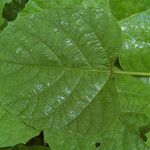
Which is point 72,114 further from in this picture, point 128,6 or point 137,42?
point 128,6

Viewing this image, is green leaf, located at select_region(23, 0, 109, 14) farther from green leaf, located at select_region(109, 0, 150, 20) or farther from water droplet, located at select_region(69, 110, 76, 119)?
water droplet, located at select_region(69, 110, 76, 119)

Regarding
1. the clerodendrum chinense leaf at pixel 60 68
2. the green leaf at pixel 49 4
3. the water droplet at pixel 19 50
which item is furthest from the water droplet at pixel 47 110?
the green leaf at pixel 49 4

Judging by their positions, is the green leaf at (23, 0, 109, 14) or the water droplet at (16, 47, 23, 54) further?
the green leaf at (23, 0, 109, 14)

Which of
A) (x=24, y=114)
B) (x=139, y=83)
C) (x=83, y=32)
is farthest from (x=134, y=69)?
(x=24, y=114)

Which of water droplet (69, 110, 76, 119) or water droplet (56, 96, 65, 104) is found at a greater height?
water droplet (56, 96, 65, 104)

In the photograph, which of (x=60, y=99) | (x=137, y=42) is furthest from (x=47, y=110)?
(x=137, y=42)

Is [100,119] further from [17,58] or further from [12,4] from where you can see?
[12,4]

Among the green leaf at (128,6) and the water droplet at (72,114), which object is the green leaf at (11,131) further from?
the green leaf at (128,6)

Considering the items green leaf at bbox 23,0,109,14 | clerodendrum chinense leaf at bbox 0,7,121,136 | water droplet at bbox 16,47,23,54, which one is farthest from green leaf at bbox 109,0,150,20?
water droplet at bbox 16,47,23,54
